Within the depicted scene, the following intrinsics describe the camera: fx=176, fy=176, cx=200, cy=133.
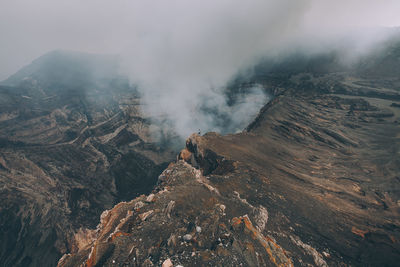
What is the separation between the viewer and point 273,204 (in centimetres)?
1594

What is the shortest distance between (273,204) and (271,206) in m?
0.43

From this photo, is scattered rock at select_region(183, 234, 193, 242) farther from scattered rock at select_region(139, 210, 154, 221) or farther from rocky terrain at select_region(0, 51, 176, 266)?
rocky terrain at select_region(0, 51, 176, 266)

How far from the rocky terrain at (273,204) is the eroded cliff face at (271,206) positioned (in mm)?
75

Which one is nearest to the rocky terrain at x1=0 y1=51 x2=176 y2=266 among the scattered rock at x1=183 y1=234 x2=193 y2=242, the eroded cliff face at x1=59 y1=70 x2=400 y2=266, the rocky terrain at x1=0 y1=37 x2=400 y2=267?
the rocky terrain at x1=0 y1=37 x2=400 y2=267

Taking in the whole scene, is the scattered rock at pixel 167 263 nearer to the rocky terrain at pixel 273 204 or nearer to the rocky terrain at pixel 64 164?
the rocky terrain at pixel 273 204

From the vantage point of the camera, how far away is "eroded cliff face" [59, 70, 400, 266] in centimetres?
905

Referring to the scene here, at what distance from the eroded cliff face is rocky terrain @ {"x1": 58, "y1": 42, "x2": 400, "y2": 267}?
0.07 m

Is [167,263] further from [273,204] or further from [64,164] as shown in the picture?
[64,164]

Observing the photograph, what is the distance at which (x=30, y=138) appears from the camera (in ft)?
225

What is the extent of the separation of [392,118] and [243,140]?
39405mm

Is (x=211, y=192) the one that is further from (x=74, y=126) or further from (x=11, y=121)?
(x=11, y=121)

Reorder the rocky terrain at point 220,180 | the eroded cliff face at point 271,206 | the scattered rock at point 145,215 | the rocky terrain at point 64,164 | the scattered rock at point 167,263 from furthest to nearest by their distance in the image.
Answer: the rocky terrain at point 64,164, the scattered rock at point 145,215, the rocky terrain at point 220,180, the eroded cliff face at point 271,206, the scattered rock at point 167,263

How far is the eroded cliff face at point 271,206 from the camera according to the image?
9047 mm

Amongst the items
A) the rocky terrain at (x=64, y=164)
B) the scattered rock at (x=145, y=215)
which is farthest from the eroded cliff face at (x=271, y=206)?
the rocky terrain at (x=64, y=164)
